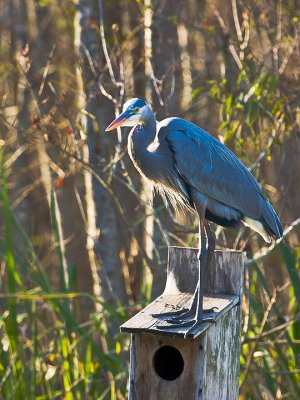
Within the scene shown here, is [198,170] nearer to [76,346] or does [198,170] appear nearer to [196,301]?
[196,301]

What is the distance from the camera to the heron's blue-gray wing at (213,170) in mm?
3947

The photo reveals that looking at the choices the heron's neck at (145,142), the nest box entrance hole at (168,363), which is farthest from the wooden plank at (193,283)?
the heron's neck at (145,142)

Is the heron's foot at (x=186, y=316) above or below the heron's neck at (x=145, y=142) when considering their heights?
below

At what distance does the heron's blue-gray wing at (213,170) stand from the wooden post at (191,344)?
1.37 feet

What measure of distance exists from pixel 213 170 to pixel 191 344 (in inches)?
41.6

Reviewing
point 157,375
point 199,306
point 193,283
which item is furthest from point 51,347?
point 199,306

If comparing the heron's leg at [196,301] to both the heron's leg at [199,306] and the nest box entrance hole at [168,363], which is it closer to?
the heron's leg at [199,306]

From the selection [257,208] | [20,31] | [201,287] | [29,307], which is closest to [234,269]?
→ [201,287]

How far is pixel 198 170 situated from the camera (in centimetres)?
401

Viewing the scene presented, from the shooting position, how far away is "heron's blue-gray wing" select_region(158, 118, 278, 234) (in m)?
3.95

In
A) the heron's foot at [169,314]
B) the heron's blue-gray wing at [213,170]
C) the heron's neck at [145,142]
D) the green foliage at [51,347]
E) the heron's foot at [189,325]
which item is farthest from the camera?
the green foliage at [51,347]

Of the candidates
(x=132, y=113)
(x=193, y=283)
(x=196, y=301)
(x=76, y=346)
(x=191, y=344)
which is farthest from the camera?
(x=76, y=346)

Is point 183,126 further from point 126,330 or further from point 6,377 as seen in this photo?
point 6,377

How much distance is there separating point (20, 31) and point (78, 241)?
8.58 ft
